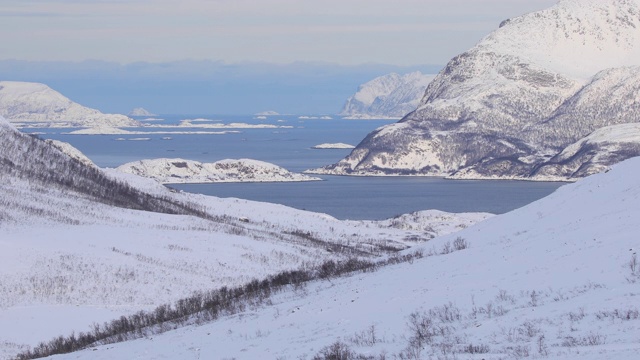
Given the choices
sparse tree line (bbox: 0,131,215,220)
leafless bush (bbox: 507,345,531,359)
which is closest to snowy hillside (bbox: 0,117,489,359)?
sparse tree line (bbox: 0,131,215,220)

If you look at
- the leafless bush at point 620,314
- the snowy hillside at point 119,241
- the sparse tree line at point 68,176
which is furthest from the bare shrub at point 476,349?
the sparse tree line at point 68,176

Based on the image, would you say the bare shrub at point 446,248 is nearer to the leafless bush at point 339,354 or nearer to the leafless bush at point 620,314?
the leafless bush at point 339,354

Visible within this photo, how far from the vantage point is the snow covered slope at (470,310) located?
22.0 metres

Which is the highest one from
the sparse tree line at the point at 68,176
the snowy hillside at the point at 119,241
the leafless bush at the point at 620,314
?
the sparse tree line at the point at 68,176

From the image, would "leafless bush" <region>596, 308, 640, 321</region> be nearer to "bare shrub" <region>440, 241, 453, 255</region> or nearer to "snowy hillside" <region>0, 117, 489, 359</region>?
"bare shrub" <region>440, 241, 453, 255</region>

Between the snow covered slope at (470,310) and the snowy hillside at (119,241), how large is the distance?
12.7 m

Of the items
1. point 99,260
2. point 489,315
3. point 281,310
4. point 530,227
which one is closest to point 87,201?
point 99,260

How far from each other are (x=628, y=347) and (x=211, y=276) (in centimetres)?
5003

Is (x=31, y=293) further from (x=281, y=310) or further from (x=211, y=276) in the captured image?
(x=281, y=310)

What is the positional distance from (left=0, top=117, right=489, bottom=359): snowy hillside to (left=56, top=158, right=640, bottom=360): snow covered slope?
1272 centimetres

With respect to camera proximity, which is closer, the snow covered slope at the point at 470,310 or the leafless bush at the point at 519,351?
the leafless bush at the point at 519,351

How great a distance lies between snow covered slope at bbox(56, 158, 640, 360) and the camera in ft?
72.3

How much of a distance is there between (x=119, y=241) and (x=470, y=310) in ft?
179

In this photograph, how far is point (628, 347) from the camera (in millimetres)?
19828
